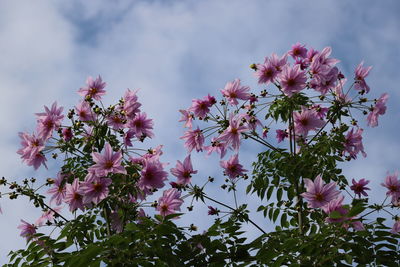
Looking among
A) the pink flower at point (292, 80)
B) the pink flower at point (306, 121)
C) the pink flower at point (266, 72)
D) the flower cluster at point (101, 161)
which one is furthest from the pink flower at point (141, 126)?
the pink flower at point (306, 121)

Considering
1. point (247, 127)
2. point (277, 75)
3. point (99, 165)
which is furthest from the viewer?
point (277, 75)

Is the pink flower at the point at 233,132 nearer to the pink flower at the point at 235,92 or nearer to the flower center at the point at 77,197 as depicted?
the pink flower at the point at 235,92

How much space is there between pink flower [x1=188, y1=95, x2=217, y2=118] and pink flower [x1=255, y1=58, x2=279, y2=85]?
0.48 m

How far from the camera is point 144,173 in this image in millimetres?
4137

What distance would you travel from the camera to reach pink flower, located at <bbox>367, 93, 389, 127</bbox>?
5.03 meters

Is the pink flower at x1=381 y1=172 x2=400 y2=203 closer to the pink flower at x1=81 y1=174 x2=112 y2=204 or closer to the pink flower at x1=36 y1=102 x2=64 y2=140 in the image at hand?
the pink flower at x1=81 y1=174 x2=112 y2=204

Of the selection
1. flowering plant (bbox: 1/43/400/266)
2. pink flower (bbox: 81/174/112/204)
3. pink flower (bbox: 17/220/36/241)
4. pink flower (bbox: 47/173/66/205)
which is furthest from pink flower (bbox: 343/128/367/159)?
pink flower (bbox: 17/220/36/241)

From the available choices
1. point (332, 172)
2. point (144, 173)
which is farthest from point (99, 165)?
point (332, 172)

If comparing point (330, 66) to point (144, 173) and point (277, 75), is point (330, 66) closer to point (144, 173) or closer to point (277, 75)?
point (277, 75)

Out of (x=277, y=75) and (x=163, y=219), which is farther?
(x=277, y=75)

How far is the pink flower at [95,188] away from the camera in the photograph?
4.00 metres

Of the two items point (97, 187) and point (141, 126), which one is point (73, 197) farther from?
point (141, 126)

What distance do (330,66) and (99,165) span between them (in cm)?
233

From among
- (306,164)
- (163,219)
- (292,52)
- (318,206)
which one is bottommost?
(163,219)
